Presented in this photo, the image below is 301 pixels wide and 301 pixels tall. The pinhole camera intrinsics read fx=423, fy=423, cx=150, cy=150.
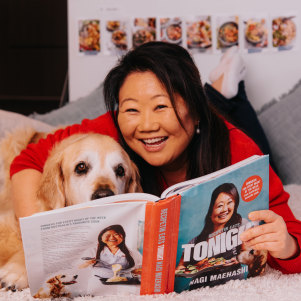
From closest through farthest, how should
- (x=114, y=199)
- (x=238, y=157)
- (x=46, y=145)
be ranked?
1. (x=114, y=199)
2. (x=238, y=157)
3. (x=46, y=145)

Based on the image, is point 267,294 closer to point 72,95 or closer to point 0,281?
point 0,281

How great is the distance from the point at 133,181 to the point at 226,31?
166 cm

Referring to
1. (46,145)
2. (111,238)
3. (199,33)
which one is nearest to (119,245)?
(111,238)

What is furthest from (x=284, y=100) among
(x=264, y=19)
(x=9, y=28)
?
(x=9, y=28)

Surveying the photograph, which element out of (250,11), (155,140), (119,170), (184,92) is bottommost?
(119,170)

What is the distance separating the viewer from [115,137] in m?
1.55

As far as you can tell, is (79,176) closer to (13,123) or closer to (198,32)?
(13,123)

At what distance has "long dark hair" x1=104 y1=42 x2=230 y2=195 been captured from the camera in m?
1.30

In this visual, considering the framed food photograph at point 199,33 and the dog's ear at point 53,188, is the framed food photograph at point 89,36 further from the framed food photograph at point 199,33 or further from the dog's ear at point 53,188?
the dog's ear at point 53,188

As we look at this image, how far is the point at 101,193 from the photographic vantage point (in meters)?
1.21

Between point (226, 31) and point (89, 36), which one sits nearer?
point (226, 31)

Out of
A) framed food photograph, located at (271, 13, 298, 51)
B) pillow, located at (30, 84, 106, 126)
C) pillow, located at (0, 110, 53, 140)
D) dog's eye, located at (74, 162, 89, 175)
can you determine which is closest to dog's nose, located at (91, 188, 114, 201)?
dog's eye, located at (74, 162, 89, 175)

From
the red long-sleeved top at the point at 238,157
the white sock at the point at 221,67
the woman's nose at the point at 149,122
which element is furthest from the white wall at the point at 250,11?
the woman's nose at the point at 149,122

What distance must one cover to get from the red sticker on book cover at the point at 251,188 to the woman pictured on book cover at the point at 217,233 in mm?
24
